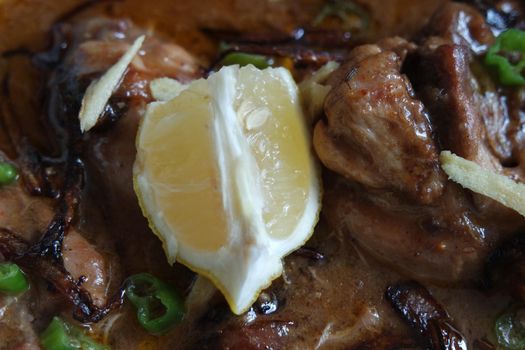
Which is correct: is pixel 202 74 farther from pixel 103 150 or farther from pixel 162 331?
pixel 162 331

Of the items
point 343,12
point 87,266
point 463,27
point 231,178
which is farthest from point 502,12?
point 87,266

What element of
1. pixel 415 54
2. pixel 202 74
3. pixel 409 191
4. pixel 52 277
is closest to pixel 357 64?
pixel 415 54

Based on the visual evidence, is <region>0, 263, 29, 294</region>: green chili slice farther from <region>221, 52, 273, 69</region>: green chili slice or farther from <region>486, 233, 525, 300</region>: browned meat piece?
<region>486, 233, 525, 300</region>: browned meat piece

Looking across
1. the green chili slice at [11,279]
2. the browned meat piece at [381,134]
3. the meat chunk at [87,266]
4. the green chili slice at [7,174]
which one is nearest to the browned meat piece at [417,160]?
the browned meat piece at [381,134]

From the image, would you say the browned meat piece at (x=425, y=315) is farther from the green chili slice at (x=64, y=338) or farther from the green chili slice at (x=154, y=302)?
the green chili slice at (x=64, y=338)

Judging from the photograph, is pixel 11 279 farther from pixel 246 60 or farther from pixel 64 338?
pixel 246 60
